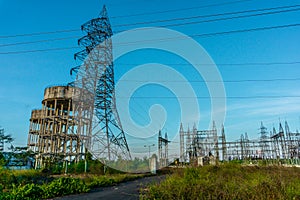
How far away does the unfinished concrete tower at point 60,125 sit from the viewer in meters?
20.7

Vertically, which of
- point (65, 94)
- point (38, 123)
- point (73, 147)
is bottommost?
point (73, 147)

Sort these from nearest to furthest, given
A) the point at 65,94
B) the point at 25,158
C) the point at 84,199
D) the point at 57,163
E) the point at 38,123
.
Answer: the point at 84,199, the point at 25,158, the point at 57,163, the point at 65,94, the point at 38,123

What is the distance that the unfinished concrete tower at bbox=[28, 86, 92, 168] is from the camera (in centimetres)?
2070

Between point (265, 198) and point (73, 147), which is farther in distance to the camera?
point (73, 147)

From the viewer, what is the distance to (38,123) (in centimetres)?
2625

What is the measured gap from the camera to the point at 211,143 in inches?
932

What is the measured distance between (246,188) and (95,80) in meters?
16.0

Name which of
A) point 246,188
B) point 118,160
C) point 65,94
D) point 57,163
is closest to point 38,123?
point 65,94

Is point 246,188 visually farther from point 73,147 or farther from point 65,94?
point 65,94

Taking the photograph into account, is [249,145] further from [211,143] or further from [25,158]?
[25,158]

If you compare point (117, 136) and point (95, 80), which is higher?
point (95, 80)

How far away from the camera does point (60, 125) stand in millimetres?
24203

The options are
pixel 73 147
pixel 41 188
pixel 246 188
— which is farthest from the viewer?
pixel 73 147

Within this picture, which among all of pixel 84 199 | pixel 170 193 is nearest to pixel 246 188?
pixel 170 193
